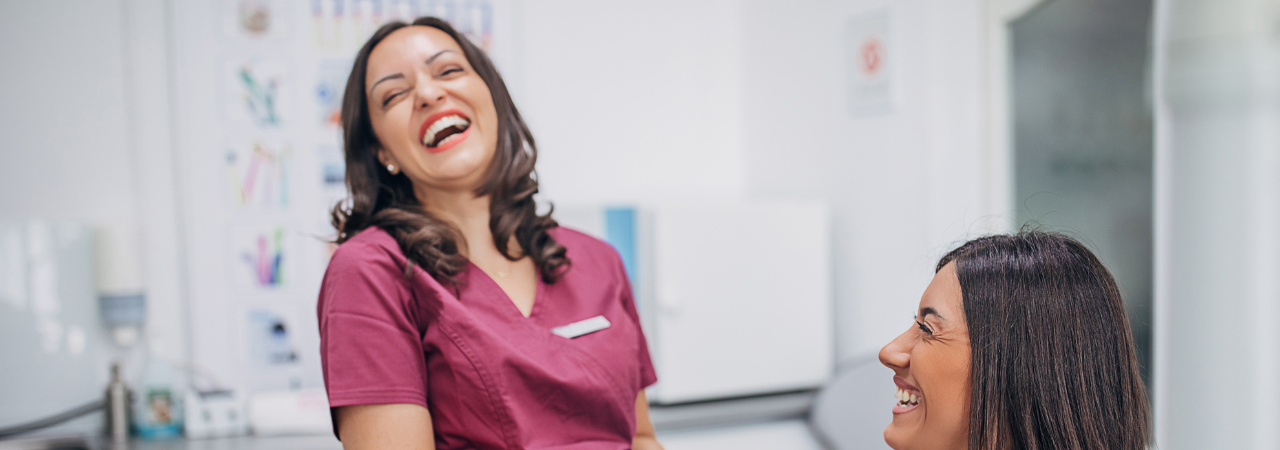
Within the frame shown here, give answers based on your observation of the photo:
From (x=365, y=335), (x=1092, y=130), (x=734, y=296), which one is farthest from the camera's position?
(x=734, y=296)

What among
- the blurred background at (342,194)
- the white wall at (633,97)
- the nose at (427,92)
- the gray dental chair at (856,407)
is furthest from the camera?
the white wall at (633,97)

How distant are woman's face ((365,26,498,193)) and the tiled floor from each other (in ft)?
3.38

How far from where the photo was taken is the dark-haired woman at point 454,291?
900 mm

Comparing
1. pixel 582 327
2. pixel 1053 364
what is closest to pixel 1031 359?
pixel 1053 364

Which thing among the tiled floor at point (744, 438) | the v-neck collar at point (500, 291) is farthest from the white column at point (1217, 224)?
the v-neck collar at point (500, 291)

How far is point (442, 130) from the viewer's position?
1027 mm

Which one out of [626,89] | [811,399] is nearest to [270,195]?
[626,89]

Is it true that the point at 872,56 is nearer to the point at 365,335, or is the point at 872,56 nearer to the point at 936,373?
the point at 936,373

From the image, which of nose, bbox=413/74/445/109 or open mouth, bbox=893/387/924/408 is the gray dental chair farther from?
nose, bbox=413/74/445/109

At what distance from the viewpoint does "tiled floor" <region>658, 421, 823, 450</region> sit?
5.94 feet

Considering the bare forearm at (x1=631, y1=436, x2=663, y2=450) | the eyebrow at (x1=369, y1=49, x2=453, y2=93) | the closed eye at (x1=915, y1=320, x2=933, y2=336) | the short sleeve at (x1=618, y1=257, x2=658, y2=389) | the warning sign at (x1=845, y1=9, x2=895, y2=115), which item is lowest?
the bare forearm at (x1=631, y1=436, x2=663, y2=450)

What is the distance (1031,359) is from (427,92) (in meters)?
0.78

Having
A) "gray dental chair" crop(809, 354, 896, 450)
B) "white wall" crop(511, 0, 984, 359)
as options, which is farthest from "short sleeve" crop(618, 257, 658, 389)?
"white wall" crop(511, 0, 984, 359)

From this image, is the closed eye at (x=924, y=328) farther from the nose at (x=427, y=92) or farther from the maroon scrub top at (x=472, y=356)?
the nose at (x=427, y=92)
